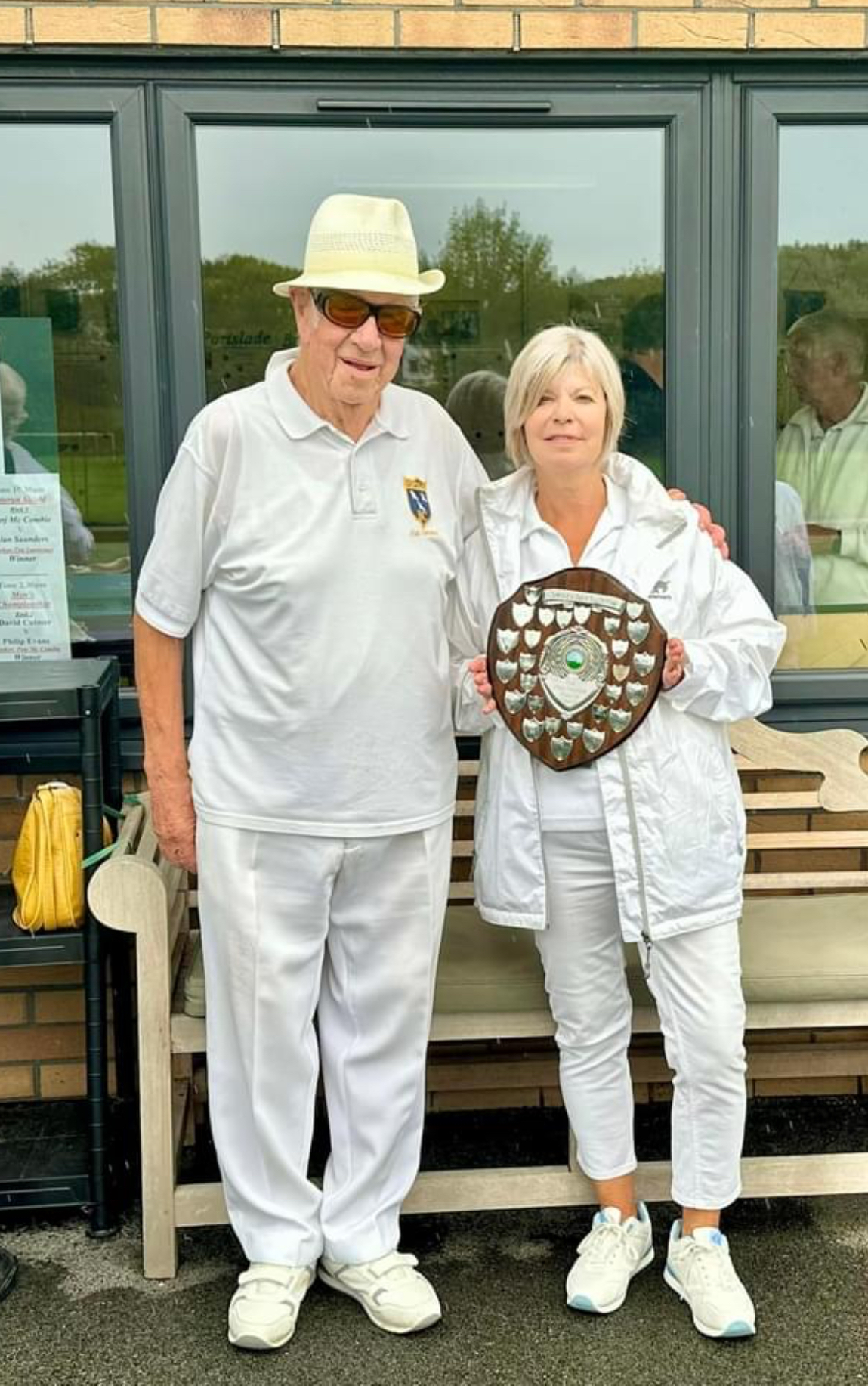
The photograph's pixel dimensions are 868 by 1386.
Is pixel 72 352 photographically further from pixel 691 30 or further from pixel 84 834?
pixel 691 30

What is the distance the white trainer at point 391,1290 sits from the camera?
2805 millimetres

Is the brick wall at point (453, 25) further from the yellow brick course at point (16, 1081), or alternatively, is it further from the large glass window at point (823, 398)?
the yellow brick course at point (16, 1081)

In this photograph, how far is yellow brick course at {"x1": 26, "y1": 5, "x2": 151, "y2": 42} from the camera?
3.28 meters

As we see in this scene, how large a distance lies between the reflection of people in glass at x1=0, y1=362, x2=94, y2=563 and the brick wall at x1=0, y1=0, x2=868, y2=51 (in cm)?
75

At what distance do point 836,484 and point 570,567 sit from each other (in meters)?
1.26

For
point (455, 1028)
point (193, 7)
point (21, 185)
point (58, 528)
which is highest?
point (193, 7)

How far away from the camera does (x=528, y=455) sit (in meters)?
2.79

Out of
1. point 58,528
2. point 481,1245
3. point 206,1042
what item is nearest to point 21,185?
point 58,528

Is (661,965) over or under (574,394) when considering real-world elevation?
under

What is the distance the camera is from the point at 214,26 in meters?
3.31

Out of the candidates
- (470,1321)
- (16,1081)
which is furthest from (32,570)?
(470,1321)

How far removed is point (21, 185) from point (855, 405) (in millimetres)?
2086

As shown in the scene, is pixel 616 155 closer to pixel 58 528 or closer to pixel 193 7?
pixel 193 7

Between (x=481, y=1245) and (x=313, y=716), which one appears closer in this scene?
(x=313, y=716)
